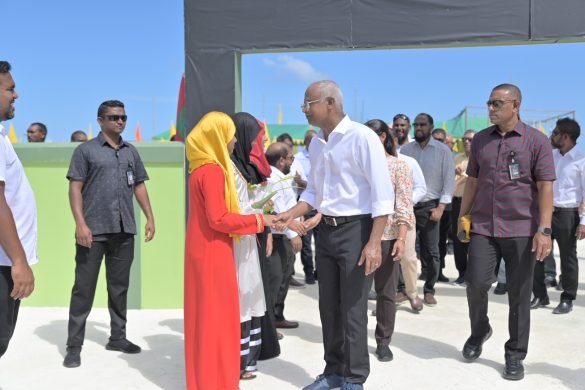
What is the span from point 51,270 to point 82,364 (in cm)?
203

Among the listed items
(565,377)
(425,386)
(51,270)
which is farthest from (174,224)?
(565,377)

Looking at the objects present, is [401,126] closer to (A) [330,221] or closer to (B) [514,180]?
(B) [514,180]

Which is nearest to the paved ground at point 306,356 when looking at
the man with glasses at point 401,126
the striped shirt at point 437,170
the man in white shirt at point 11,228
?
→ the striped shirt at point 437,170

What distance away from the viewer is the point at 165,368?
450 cm

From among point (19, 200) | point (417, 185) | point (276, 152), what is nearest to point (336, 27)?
point (276, 152)

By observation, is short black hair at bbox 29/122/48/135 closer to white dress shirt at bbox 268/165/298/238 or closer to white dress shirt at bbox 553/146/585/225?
white dress shirt at bbox 268/165/298/238

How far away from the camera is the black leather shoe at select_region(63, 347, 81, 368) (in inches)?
179

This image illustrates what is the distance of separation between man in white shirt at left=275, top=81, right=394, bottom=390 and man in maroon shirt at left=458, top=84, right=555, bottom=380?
112cm

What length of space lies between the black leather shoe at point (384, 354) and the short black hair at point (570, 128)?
3.35 metres

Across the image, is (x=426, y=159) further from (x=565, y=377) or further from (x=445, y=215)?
(x=565, y=377)

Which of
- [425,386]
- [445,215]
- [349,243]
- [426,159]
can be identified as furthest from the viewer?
[445,215]

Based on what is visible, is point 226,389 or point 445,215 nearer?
point 226,389

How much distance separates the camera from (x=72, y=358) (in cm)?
457

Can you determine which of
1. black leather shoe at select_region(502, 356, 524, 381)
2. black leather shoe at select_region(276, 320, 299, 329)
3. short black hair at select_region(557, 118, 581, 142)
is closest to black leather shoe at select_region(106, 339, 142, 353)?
black leather shoe at select_region(276, 320, 299, 329)
